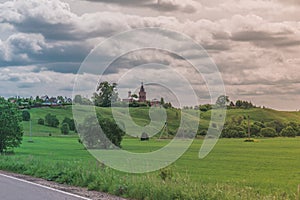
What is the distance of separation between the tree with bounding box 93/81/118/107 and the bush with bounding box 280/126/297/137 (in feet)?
112

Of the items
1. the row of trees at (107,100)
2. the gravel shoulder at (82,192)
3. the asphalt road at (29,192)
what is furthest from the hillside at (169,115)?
the asphalt road at (29,192)

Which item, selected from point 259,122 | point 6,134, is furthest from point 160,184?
point 259,122

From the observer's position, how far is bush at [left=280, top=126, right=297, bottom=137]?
77.9 m

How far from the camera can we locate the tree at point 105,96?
50656mm

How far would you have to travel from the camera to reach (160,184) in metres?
14.0

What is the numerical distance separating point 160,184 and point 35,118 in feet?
292

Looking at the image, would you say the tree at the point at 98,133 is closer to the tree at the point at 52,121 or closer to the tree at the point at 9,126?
the tree at the point at 9,126

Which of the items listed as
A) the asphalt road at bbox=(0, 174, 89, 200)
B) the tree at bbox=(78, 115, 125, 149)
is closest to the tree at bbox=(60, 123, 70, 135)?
the tree at bbox=(78, 115, 125, 149)

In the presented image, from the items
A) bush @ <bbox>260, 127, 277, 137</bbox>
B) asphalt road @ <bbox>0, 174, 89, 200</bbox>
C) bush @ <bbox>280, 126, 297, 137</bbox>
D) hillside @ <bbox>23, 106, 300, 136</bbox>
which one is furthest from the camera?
bush @ <bbox>260, 127, 277, 137</bbox>

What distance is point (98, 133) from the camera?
154ft

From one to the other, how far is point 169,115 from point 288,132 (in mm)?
26591

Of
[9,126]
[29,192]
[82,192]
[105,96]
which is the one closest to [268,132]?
[105,96]

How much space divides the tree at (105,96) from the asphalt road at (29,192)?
32067 mm

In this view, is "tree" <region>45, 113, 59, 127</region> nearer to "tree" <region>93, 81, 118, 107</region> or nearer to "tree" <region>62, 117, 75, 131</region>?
"tree" <region>62, 117, 75, 131</region>
